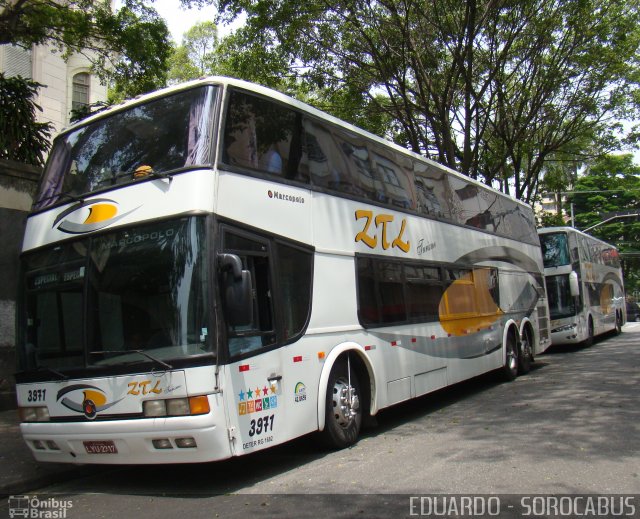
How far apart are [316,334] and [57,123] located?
63.5 feet

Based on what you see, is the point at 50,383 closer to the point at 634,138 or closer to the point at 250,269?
the point at 250,269

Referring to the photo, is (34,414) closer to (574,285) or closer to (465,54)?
(465,54)

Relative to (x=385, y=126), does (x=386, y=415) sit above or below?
below

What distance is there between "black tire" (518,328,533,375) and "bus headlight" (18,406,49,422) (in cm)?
1021

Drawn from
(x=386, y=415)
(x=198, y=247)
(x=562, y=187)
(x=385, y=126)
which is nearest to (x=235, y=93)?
(x=198, y=247)

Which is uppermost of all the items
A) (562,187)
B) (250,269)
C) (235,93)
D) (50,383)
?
(562,187)

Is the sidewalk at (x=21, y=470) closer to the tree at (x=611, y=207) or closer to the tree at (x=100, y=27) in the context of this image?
the tree at (x=100, y=27)

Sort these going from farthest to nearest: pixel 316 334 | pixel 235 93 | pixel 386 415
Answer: pixel 386 415 → pixel 316 334 → pixel 235 93

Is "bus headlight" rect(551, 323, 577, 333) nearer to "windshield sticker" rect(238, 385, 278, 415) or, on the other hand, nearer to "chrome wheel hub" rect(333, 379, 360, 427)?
"chrome wheel hub" rect(333, 379, 360, 427)

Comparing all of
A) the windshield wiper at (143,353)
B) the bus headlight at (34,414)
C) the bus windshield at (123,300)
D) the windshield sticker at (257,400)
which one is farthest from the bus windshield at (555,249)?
the bus headlight at (34,414)

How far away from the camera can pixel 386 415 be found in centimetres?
911

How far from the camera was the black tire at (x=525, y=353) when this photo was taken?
1313cm

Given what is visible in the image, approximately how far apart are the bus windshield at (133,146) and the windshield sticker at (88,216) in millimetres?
196

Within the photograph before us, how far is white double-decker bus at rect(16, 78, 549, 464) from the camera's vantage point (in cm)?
507
